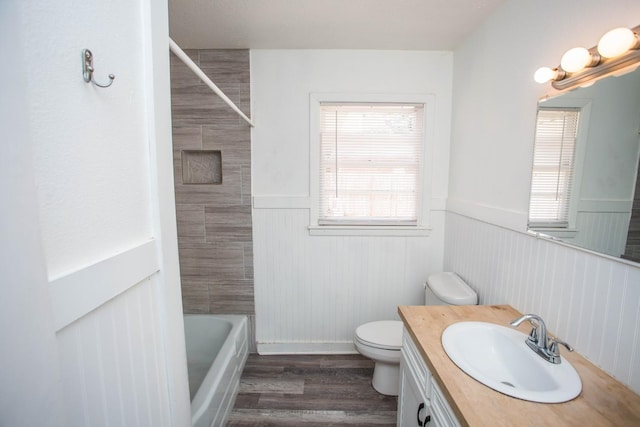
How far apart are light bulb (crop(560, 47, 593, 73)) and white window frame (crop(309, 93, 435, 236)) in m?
1.11

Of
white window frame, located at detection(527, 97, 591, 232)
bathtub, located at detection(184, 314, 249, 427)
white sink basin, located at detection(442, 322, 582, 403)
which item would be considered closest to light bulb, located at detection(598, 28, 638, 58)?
white window frame, located at detection(527, 97, 591, 232)

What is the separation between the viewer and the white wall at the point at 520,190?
898 mm

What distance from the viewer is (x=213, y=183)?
2.18m

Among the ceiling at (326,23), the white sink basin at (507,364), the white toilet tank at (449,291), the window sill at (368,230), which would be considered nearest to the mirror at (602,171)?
the white sink basin at (507,364)

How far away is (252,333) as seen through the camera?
2250mm

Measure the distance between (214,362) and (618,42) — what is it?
2.32 metres

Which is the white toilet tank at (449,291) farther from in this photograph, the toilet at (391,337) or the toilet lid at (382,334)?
the toilet lid at (382,334)

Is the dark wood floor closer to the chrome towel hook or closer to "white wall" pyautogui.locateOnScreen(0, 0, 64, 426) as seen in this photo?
"white wall" pyautogui.locateOnScreen(0, 0, 64, 426)

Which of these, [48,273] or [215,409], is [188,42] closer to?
[48,273]

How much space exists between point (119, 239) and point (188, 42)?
189cm

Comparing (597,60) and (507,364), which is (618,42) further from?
(507,364)

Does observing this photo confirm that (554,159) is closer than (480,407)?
No

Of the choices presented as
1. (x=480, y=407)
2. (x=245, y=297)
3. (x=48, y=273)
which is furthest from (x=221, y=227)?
(x=480, y=407)

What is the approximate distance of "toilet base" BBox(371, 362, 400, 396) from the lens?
70.4 inches
